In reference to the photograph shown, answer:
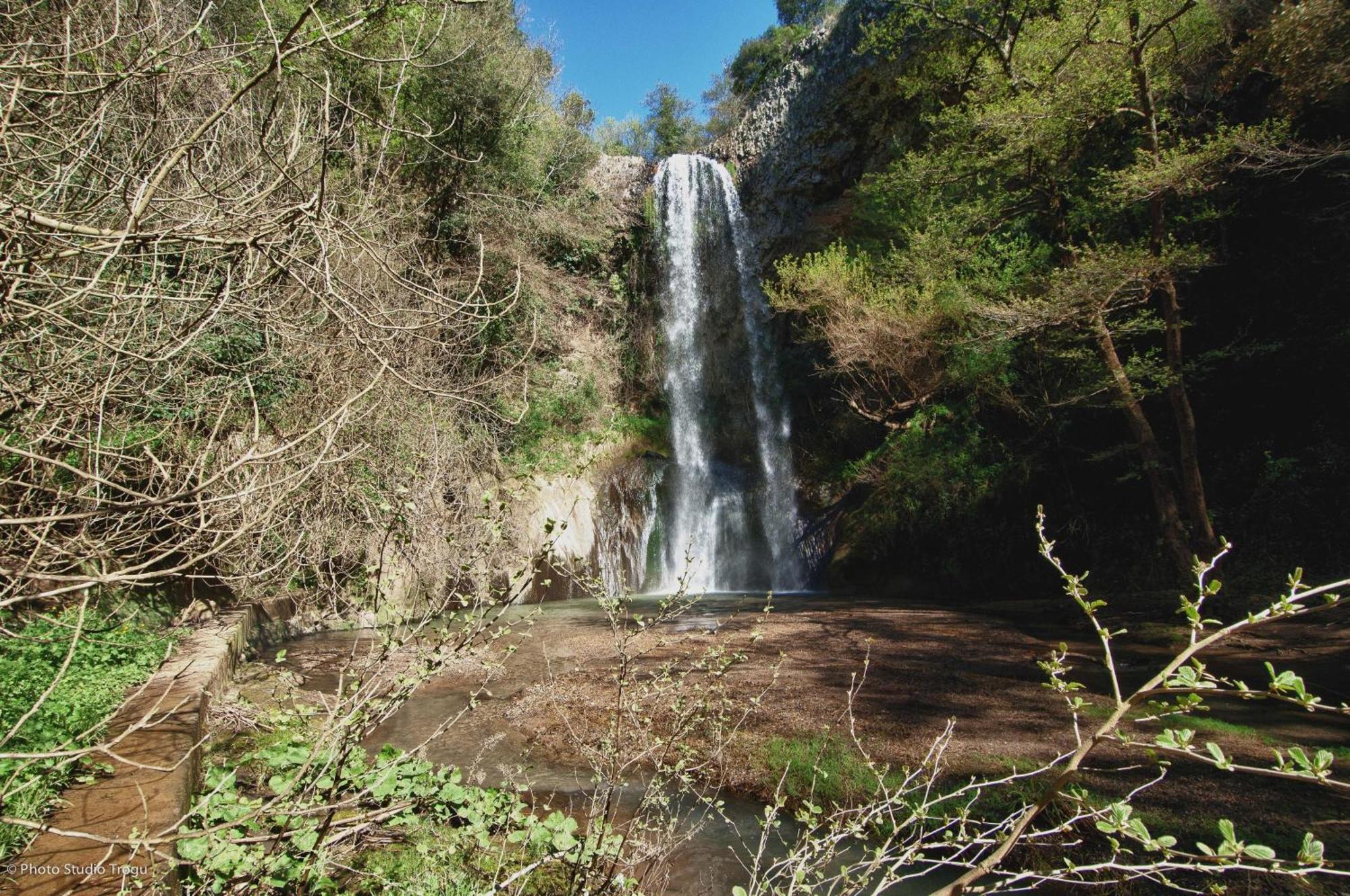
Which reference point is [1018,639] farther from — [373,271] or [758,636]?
[373,271]

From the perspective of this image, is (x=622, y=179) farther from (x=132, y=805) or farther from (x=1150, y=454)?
(x=132, y=805)

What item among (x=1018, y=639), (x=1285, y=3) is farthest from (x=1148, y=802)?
(x=1285, y=3)

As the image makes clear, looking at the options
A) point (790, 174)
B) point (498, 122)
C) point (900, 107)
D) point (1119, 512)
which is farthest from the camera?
point (790, 174)

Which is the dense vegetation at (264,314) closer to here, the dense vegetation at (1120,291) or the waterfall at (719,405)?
the waterfall at (719,405)

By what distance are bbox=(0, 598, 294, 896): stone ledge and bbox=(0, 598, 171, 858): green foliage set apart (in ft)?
0.32

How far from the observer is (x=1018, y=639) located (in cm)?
767

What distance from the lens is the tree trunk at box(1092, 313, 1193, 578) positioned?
28.6 ft

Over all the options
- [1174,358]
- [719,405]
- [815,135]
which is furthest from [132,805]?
[815,135]

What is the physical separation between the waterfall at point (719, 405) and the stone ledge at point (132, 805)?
12.6 metres

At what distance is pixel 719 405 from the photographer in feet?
64.6

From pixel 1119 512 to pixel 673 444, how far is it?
1085cm

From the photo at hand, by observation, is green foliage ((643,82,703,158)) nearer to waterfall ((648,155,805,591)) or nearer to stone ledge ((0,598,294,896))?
waterfall ((648,155,805,591))

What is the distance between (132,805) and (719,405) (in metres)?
17.6

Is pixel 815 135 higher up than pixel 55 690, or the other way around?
pixel 815 135
